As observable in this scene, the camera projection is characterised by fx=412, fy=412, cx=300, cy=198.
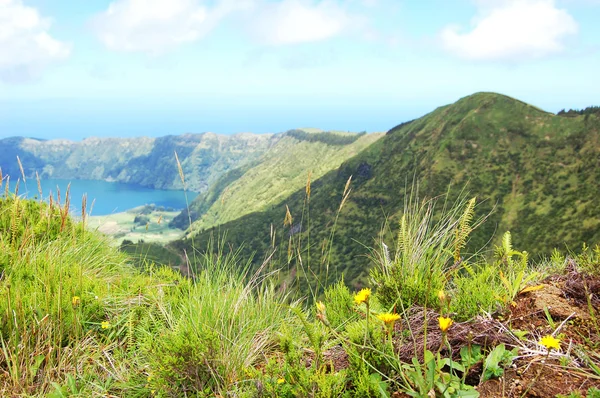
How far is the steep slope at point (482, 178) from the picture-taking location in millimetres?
92438

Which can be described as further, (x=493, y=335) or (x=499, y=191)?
(x=499, y=191)

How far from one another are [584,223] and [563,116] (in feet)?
174

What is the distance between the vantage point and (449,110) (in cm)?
16175

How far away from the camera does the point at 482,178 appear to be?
117188 mm

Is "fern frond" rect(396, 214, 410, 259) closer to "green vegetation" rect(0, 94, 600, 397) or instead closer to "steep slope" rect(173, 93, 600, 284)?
"green vegetation" rect(0, 94, 600, 397)

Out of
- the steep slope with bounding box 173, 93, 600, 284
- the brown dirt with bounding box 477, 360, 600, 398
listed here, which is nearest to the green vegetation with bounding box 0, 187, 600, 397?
the brown dirt with bounding box 477, 360, 600, 398

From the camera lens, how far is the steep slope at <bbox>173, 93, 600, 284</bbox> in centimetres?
9244

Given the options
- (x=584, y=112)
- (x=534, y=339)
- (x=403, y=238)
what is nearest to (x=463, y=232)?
(x=403, y=238)

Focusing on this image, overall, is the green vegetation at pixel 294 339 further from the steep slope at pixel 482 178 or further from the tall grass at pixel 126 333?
the steep slope at pixel 482 178

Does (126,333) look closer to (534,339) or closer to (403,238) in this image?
(403,238)

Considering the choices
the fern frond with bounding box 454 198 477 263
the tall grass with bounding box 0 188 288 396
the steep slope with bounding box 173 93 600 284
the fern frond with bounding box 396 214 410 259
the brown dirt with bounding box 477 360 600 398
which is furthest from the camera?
the steep slope with bounding box 173 93 600 284

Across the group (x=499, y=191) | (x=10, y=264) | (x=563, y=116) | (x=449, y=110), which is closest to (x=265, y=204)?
(x=449, y=110)

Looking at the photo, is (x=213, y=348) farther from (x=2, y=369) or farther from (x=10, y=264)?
(x=10, y=264)

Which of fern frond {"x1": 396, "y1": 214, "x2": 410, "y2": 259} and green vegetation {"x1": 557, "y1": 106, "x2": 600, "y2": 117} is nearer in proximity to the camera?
fern frond {"x1": 396, "y1": 214, "x2": 410, "y2": 259}
